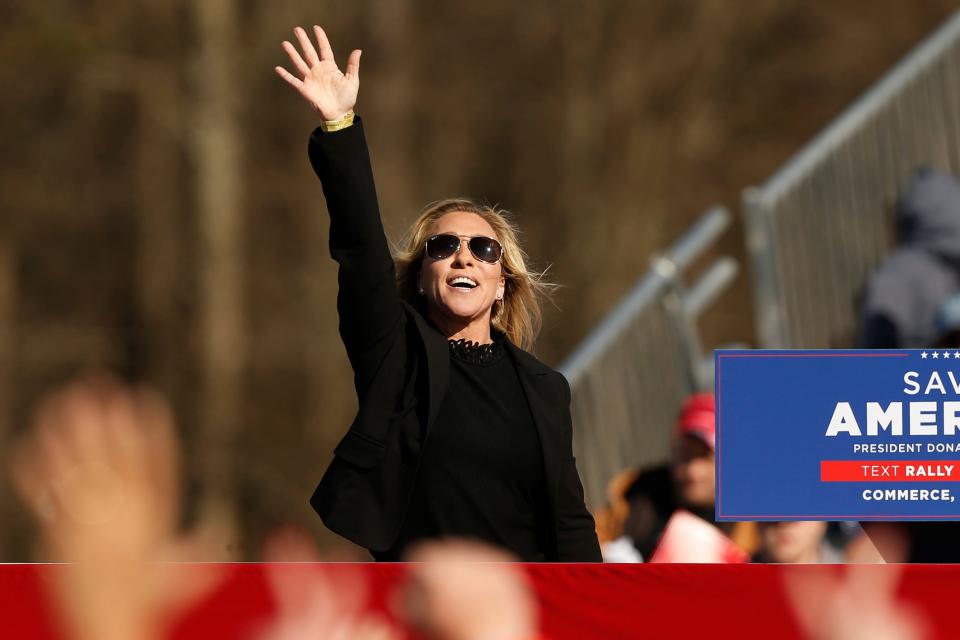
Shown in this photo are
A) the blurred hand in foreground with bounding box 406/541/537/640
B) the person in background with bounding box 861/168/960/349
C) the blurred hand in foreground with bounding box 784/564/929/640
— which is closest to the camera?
the blurred hand in foreground with bounding box 406/541/537/640

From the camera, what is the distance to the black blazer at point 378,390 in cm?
349

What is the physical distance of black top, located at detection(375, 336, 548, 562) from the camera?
3.56 metres

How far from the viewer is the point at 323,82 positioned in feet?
11.7

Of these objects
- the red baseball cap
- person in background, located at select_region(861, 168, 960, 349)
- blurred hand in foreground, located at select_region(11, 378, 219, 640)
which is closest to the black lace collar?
blurred hand in foreground, located at select_region(11, 378, 219, 640)

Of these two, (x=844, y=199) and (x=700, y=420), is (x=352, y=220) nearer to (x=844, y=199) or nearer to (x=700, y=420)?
(x=700, y=420)

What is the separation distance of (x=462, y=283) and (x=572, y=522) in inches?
18.9

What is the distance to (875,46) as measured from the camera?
24484mm

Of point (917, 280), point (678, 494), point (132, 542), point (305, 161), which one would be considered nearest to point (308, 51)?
point (132, 542)

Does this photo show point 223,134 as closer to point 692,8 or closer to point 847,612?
point 692,8

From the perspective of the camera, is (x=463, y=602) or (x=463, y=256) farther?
(x=463, y=256)

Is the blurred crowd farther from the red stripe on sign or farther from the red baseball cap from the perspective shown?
the red baseball cap

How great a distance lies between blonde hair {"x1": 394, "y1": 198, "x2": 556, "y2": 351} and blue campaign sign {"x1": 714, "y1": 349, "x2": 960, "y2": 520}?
56cm

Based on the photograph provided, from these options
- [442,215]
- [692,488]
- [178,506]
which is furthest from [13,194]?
[178,506]

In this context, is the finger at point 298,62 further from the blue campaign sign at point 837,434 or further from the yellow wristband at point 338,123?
the blue campaign sign at point 837,434
